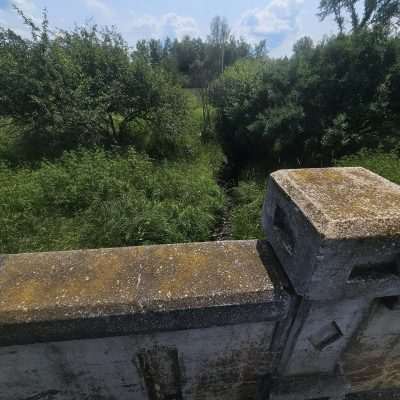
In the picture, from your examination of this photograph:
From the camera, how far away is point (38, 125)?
5969 millimetres

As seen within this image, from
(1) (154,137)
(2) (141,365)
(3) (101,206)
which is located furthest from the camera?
(1) (154,137)

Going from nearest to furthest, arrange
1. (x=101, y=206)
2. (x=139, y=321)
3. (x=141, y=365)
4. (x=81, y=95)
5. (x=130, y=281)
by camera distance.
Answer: (x=139, y=321), (x=130, y=281), (x=141, y=365), (x=101, y=206), (x=81, y=95)

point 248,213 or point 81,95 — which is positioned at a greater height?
point 81,95

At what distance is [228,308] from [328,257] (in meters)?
0.59

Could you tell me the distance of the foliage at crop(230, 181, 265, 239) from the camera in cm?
409

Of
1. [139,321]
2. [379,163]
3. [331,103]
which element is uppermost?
[331,103]

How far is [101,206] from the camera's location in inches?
154

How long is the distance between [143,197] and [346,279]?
3594mm

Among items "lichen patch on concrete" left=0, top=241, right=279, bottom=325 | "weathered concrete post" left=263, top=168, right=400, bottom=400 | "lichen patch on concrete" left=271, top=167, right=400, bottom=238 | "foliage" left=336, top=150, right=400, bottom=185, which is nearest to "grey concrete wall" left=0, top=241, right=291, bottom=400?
"lichen patch on concrete" left=0, top=241, right=279, bottom=325

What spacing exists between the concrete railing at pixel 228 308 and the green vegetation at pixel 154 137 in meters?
2.00

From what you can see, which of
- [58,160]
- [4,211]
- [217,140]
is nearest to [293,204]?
[4,211]

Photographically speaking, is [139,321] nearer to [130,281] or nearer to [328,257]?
[130,281]

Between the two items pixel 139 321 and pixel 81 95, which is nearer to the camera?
pixel 139 321

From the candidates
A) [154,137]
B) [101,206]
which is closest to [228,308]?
[101,206]
